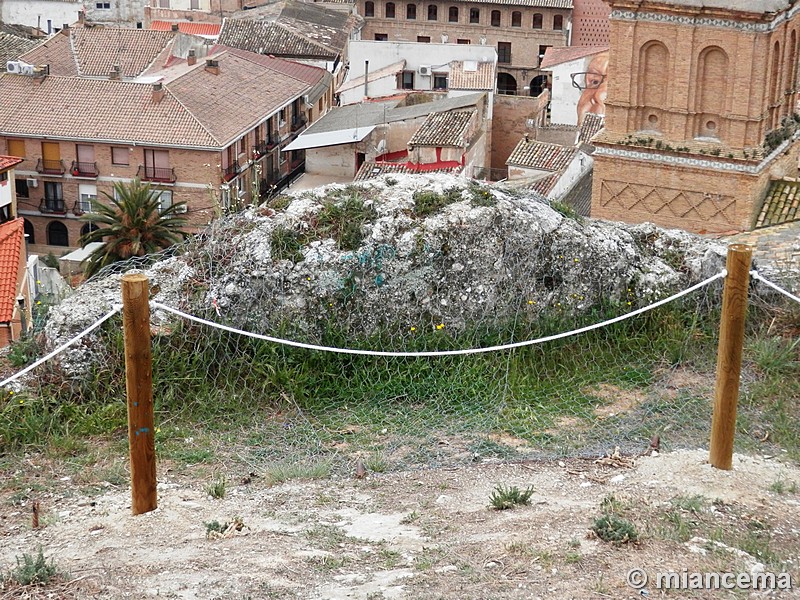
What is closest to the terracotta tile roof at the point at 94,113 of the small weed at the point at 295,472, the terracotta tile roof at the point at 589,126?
the terracotta tile roof at the point at 589,126

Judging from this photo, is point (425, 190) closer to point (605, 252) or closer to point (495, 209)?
point (495, 209)

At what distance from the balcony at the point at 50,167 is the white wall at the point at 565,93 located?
16367 millimetres

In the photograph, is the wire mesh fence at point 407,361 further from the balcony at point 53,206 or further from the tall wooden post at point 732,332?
the balcony at point 53,206

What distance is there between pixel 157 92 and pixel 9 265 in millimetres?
15147

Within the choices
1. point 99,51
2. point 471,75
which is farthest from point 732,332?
point 99,51

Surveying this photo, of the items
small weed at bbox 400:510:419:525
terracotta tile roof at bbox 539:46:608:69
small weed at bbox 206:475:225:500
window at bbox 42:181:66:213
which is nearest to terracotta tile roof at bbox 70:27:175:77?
window at bbox 42:181:66:213

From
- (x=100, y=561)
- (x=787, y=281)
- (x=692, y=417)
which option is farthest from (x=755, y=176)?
(x=100, y=561)

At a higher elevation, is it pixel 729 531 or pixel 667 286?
pixel 667 286

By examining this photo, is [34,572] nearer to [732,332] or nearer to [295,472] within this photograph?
[295,472]

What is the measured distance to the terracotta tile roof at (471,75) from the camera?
42625 mm

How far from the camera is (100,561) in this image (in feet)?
21.0

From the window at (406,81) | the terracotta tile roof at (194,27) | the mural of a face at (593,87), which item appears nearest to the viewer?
the mural of a face at (593,87)

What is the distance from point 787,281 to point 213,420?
4.41 metres

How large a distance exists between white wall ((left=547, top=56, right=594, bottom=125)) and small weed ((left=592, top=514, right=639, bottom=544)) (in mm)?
37315
